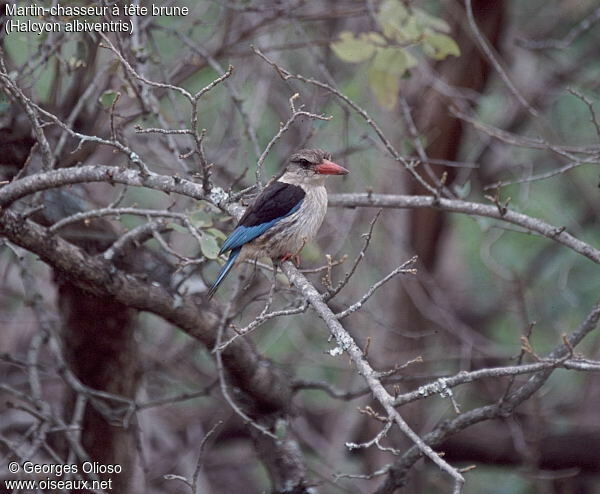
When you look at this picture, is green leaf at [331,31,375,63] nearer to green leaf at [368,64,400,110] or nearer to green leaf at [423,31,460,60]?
green leaf at [368,64,400,110]

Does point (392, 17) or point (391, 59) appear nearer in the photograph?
point (391, 59)

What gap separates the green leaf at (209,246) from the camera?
3.07m

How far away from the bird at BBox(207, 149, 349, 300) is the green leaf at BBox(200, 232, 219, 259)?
1.35ft

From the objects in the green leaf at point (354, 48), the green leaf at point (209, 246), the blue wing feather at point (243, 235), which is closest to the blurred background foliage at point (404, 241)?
the green leaf at point (354, 48)

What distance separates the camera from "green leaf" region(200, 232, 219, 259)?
3074 mm

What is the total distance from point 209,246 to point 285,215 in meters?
0.92

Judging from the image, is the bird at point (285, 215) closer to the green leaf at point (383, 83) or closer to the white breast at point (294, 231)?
the white breast at point (294, 231)

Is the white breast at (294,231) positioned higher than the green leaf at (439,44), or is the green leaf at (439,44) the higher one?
the green leaf at (439,44)

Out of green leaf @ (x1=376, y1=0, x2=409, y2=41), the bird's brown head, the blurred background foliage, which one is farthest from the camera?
the blurred background foliage

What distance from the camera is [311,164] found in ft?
13.7

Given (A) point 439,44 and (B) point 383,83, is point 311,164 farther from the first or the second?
(A) point 439,44

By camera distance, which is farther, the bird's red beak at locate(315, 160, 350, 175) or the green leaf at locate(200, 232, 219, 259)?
the bird's red beak at locate(315, 160, 350, 175)

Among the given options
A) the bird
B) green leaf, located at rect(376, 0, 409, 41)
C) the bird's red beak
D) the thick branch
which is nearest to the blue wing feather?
the bird

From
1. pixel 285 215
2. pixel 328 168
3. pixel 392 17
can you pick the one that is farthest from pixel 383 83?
pixel 285 215
